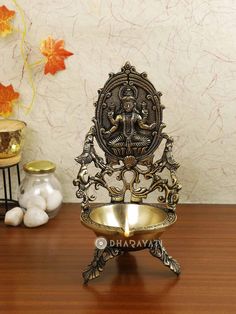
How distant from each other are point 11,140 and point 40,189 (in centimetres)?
14

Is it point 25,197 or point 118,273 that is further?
point 25,197

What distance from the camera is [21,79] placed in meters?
1.69

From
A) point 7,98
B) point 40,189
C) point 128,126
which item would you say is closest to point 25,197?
point 40,189

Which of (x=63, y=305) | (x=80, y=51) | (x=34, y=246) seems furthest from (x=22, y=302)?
(x=80, y=51)

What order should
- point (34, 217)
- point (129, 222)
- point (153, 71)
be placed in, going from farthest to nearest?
point (153, 71) < point (34, 217) < point (129, 222)

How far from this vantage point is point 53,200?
161 centimetres

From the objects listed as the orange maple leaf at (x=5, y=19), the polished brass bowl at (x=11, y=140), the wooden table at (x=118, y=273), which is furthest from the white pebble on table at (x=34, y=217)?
the orange maple leaf at (x=5, y=19)

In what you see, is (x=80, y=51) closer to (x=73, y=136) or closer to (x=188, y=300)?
(x=73, y=136)

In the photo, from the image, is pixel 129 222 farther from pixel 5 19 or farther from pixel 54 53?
pixel 5 19

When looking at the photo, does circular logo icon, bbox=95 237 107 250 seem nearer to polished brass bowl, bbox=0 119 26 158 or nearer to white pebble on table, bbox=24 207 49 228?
white pebble on table, bbox=24 207 49 228

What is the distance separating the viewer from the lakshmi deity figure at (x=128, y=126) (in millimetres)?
1365

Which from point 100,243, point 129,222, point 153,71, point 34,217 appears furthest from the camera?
point 153,71

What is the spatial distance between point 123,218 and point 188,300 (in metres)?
0.26

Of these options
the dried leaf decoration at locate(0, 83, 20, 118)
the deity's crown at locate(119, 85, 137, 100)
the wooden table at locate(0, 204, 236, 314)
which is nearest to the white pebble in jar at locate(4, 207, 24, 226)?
the wooden table at locate(0, 204, 236, 314)
